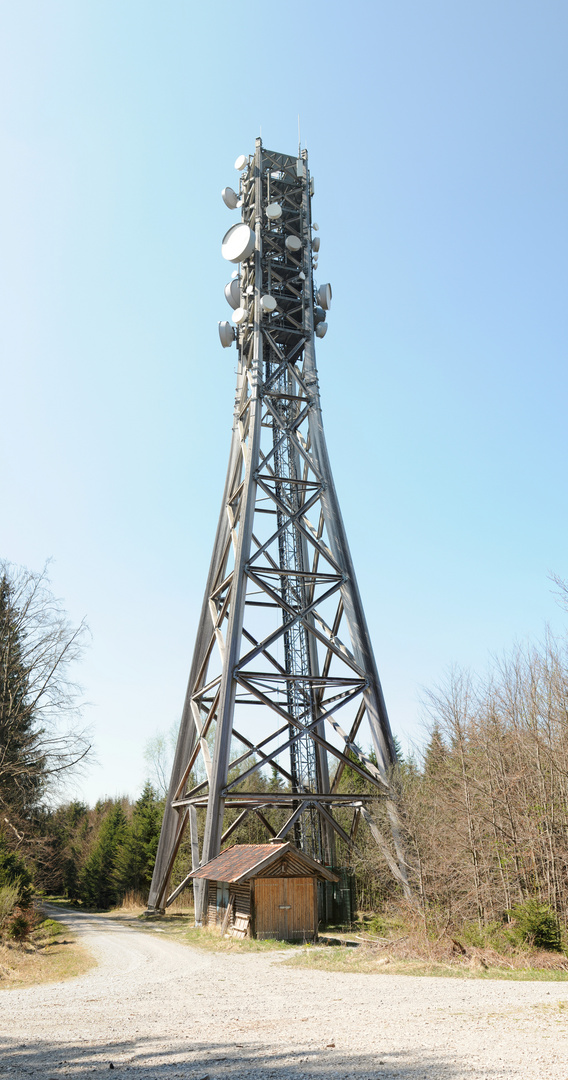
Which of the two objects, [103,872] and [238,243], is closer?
[238,243]

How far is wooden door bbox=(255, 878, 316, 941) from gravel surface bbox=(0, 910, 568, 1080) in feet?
8.39

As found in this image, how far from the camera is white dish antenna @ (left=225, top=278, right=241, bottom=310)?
2114 centimetres

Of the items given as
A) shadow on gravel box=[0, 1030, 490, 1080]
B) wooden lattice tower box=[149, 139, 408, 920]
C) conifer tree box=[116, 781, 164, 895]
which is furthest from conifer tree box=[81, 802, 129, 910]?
shadow on gravel box=[0, 1030, 490, 1080]

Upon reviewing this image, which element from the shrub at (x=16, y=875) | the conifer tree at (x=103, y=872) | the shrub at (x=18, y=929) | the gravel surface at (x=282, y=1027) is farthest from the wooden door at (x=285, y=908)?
the conifer tree at (x=103, y=872)

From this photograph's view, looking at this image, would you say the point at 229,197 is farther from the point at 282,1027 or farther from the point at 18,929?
the point at 282,1027

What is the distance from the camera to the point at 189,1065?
5.74 metres

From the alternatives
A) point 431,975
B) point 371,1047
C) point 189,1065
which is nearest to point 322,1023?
point 371,1047

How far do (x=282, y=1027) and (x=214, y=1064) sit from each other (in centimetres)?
155

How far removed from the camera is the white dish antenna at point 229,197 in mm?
21750

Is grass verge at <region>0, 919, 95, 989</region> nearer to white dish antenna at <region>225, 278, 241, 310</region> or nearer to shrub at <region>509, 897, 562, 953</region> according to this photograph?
shrub at <region>509, 897, 562, 953</region>

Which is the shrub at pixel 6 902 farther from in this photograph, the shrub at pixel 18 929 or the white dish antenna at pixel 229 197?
the white dish antenna at pixel 229 197

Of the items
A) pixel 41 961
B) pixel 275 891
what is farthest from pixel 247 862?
pixel 41 961

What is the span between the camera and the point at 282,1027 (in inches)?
279

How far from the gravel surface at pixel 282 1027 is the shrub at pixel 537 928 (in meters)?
2.49
